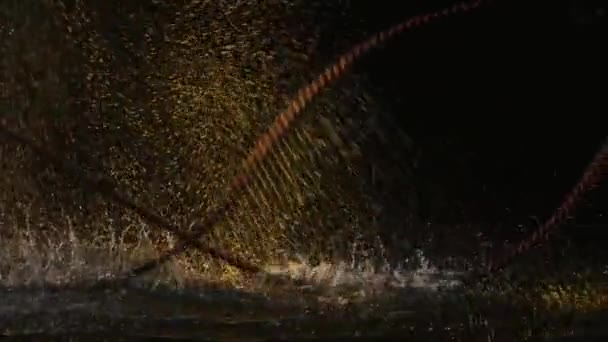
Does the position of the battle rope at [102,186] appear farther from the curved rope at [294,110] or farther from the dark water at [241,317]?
the dark water at [241,317]

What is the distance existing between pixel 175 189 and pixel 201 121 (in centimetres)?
31

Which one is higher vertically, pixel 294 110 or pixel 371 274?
pixel 294 110

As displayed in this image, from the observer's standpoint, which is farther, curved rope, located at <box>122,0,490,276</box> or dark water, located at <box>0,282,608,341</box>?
curved rope, located at <box>122,0,490,276</box>

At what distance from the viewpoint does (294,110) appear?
436 cm

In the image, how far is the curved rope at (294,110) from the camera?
433cm

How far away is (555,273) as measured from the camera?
4.30 meters

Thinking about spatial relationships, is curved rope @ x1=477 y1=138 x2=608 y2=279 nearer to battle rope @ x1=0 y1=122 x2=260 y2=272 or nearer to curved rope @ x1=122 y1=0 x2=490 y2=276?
curved rope @ x1=122 y1=0 x2=490 y2=276

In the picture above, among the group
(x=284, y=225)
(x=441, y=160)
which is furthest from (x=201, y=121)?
(x=441, y=160)

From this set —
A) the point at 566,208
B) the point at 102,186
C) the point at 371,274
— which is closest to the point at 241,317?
the point at 371,274

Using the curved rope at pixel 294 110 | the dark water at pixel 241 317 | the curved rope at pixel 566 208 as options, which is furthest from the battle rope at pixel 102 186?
the curved rope at pixel 566 208

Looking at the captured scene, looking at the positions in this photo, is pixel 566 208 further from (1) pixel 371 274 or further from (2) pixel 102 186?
(2) pixel 102 186

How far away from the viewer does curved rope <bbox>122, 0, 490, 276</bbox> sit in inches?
170

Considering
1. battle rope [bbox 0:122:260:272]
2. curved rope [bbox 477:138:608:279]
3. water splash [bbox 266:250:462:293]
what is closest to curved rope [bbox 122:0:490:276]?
battle rope [bbox 0:122:260:272]

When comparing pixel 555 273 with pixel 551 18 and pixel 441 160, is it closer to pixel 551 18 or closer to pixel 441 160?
pixel 441 160
